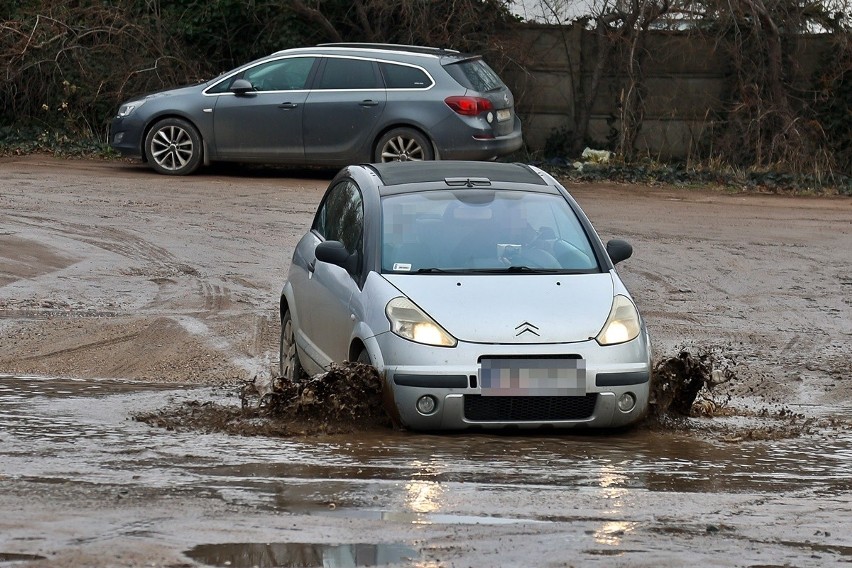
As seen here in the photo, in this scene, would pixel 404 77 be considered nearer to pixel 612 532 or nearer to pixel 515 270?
pixel 515 270

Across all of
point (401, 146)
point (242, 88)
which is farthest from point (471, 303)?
point (242, 88)

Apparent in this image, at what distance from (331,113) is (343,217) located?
31.5 feet

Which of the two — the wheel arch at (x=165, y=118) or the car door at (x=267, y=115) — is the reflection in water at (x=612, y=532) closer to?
the car door at (x=267, y=115)

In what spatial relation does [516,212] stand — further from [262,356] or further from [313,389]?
[262,356]

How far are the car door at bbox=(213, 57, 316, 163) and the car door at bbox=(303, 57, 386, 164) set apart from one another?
0.51 feet

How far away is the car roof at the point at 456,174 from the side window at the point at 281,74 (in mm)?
9520

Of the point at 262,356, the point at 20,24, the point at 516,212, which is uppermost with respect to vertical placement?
the point at 20,24

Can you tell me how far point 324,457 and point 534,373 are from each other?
113cm

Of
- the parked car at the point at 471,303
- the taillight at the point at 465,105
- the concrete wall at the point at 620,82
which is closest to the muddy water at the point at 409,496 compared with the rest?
the parked car at the point at 471,303

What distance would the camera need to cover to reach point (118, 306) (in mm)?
10859

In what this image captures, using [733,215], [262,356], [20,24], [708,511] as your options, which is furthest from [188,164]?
[708,511]

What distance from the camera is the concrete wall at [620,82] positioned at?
69.2 feet

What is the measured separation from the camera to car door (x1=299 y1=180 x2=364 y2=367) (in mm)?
7582

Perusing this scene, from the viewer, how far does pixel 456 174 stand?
330 inches
